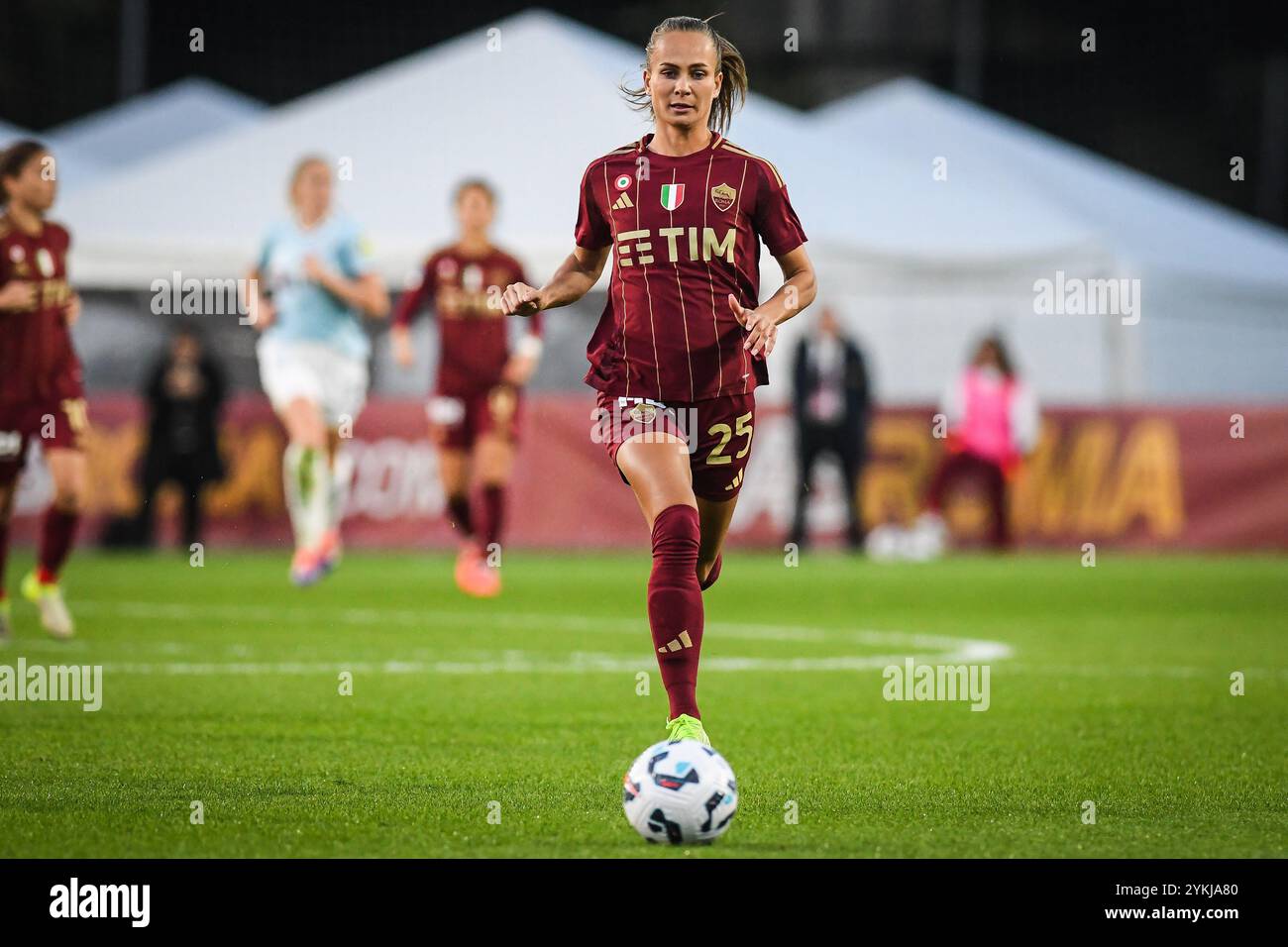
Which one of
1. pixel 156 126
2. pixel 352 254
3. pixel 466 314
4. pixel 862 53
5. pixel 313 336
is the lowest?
pixel 313 336

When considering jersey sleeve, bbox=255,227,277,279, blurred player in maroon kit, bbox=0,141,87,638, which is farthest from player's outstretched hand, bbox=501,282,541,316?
jersey sleeve, bbox=255,227,277,279

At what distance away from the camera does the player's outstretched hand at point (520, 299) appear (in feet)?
20.6

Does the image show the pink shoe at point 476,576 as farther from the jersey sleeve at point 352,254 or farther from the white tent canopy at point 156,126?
the white tent canopy at point 156,126

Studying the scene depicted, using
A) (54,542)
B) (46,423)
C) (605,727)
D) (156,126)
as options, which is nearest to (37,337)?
(46,423)

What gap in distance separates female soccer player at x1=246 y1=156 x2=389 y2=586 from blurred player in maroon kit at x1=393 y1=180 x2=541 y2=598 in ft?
1.58

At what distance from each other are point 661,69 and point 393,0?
2414 centimetres

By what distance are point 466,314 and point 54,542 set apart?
4.34 meters

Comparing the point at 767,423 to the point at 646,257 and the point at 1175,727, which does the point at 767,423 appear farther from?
the point at 646,257

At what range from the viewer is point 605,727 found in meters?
7.68

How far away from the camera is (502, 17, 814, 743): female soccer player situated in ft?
20.5

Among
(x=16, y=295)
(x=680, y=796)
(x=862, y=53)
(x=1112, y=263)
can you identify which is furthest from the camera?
Result: (x=862, y=53)

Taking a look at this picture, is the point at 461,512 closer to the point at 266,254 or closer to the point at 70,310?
the point at 266,254

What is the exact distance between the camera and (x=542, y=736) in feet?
24.1

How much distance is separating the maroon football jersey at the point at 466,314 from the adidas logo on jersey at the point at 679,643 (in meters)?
8.26
